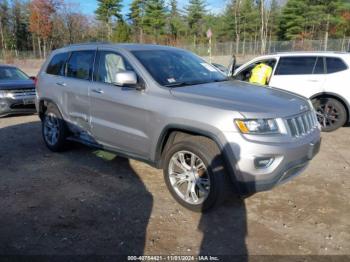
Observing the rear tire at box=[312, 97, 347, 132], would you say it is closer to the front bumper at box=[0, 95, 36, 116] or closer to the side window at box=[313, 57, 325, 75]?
the side window at box=[313, 57, 325, 75]

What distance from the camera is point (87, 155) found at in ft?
20.4

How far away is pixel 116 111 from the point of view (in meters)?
4.74

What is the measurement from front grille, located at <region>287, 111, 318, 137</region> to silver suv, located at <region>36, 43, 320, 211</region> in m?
0.01

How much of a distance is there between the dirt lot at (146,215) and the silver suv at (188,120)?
392mm

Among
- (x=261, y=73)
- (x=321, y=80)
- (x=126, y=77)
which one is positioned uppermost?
(x=126, y=77)

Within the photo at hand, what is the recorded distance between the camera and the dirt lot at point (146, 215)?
342 cm

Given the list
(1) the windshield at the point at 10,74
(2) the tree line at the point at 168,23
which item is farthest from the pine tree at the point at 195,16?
(1) the windshield at the point at 10,74

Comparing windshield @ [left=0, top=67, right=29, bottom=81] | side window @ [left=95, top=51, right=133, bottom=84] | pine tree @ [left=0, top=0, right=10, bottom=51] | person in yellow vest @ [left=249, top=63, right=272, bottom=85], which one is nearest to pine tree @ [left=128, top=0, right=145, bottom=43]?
pine tree @ [left=0, top=0, right=10, bottom=51]

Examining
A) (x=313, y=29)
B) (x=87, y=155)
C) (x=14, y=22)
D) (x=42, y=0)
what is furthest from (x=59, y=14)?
(x=87, y=155)

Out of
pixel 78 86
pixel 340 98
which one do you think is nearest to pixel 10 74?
pixel 78 86

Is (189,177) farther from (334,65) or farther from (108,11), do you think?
(108,11)

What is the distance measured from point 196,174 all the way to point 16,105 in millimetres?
7157

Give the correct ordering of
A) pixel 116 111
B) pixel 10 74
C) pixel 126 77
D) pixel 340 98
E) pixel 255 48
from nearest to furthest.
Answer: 1. pixel 126 77
2. pixel 116 111
3. pixel 340 98
4. pixel 10 74
5. pixel 255 48

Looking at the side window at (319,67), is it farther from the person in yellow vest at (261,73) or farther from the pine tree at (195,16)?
the pine tree at (195,16)
